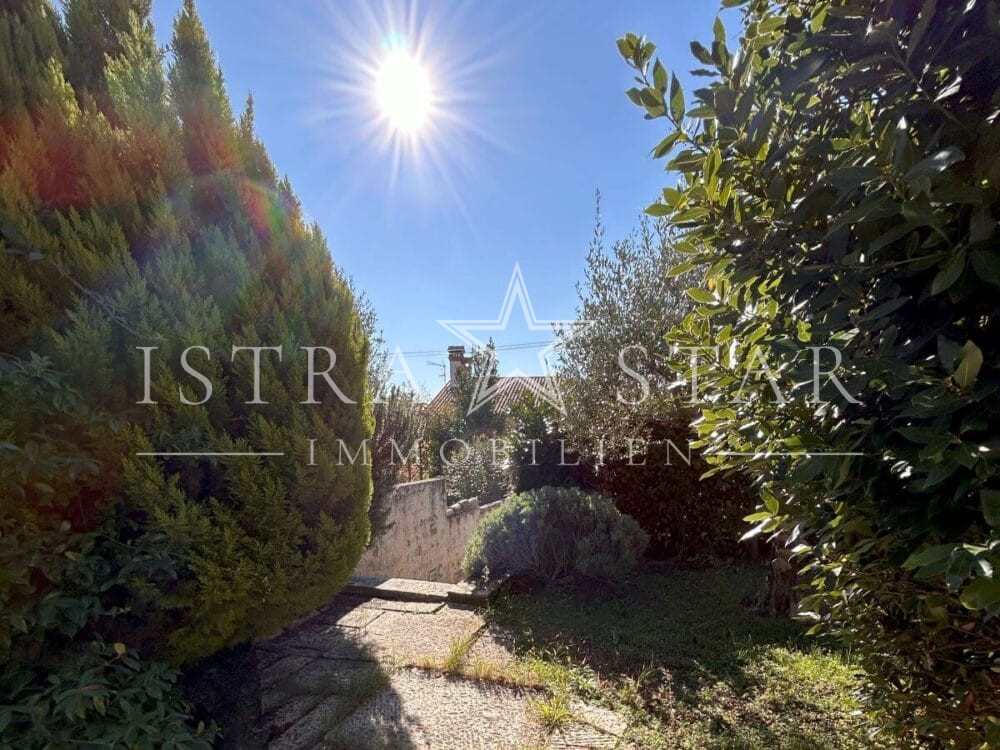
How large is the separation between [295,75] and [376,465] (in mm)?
3794

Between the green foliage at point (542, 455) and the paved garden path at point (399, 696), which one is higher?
the green foliage at point (542, 455)

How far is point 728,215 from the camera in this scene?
4.51 ft

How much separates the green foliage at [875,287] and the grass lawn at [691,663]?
1.85 feet

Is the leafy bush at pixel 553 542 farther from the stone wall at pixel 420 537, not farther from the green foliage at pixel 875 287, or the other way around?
the green foliage at pixel 875 287

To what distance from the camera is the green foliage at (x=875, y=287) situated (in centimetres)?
99

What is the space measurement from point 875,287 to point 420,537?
6.67 m

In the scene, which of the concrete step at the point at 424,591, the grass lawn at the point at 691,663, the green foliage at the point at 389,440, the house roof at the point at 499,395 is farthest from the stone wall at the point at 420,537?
the house roof at the point at 499,395

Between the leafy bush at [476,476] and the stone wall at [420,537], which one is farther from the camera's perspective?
the leafy bush at [476,476]

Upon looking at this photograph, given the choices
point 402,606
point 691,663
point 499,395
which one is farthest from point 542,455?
point 499,395

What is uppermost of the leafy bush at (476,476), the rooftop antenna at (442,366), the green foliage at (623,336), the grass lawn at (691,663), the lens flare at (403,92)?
the rooftop antenna at (442,366)

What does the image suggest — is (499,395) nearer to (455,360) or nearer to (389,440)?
(455,360)

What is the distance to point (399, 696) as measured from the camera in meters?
2.93

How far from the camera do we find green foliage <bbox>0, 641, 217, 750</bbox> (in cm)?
176

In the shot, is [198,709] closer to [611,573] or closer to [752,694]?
[752,694]
